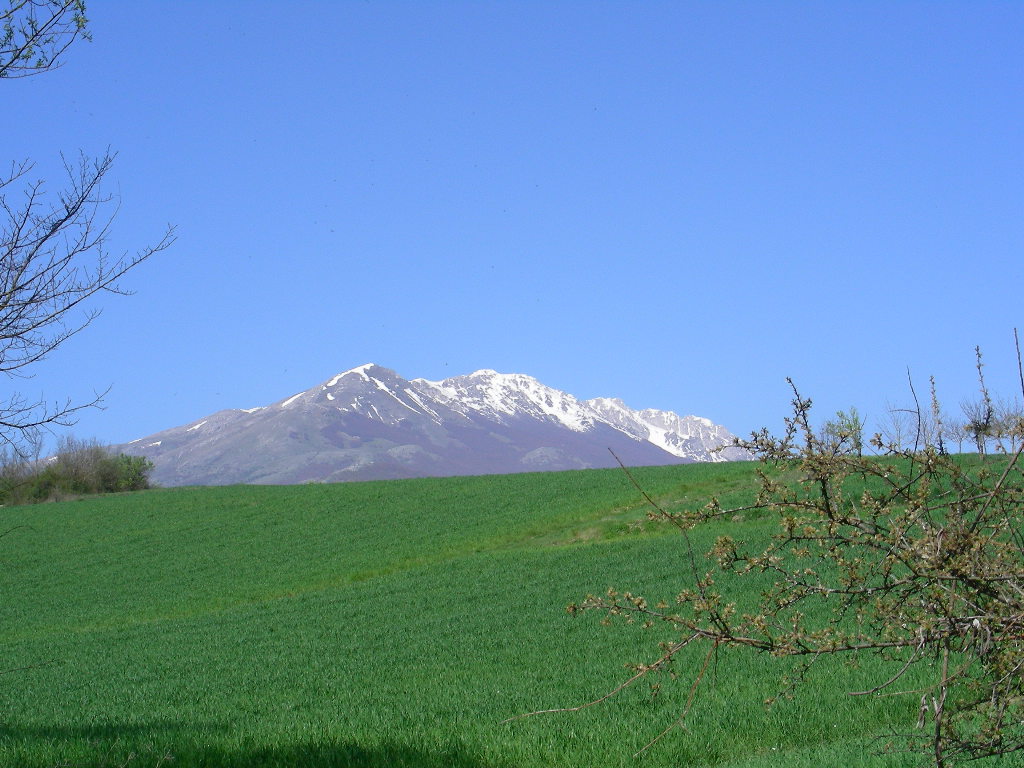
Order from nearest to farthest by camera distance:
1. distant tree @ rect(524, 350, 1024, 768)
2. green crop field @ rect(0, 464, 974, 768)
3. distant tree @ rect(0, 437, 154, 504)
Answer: distant tree @ rect(524, 350, 1024, 768) → green crop field @ rect(0, 464, 974, 768) → distant tree @ rect(0, 437, 154, 504)

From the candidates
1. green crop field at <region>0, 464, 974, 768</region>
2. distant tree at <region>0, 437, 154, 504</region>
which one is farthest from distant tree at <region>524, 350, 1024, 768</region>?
distant tree at <region>0, 437, 154, 504</region>

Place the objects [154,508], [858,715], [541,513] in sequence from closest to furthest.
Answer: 1. [858,715]
2. [541,513]
3. [154,508]

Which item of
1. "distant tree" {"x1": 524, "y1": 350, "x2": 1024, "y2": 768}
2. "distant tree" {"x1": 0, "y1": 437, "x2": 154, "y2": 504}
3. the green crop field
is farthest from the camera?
"distant tree" {"x1": 0, "y1": 437, "x2": 154, "y2": 504}

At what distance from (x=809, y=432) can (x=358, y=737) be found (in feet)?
21.9

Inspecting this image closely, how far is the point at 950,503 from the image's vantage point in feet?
11.5

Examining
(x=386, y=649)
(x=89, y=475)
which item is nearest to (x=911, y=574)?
(x=386, y=649)

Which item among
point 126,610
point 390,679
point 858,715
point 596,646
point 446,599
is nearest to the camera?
point 858,715

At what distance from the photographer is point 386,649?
16812 mm

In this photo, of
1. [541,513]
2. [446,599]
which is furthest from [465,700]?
[541,513]

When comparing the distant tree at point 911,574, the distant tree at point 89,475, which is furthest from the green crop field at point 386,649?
the distant tree at point 89,475

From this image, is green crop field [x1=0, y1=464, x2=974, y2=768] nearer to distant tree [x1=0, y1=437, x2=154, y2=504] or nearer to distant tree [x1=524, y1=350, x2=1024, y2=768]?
distant tree [x1=524, y1=350, x2=1024, y2=768]

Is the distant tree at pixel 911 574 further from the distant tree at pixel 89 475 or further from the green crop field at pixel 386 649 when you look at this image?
the distant tree at pixel 89 475

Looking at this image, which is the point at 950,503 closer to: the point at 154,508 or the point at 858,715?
the point at 858,715

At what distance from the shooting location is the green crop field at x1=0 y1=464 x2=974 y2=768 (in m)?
8.23
